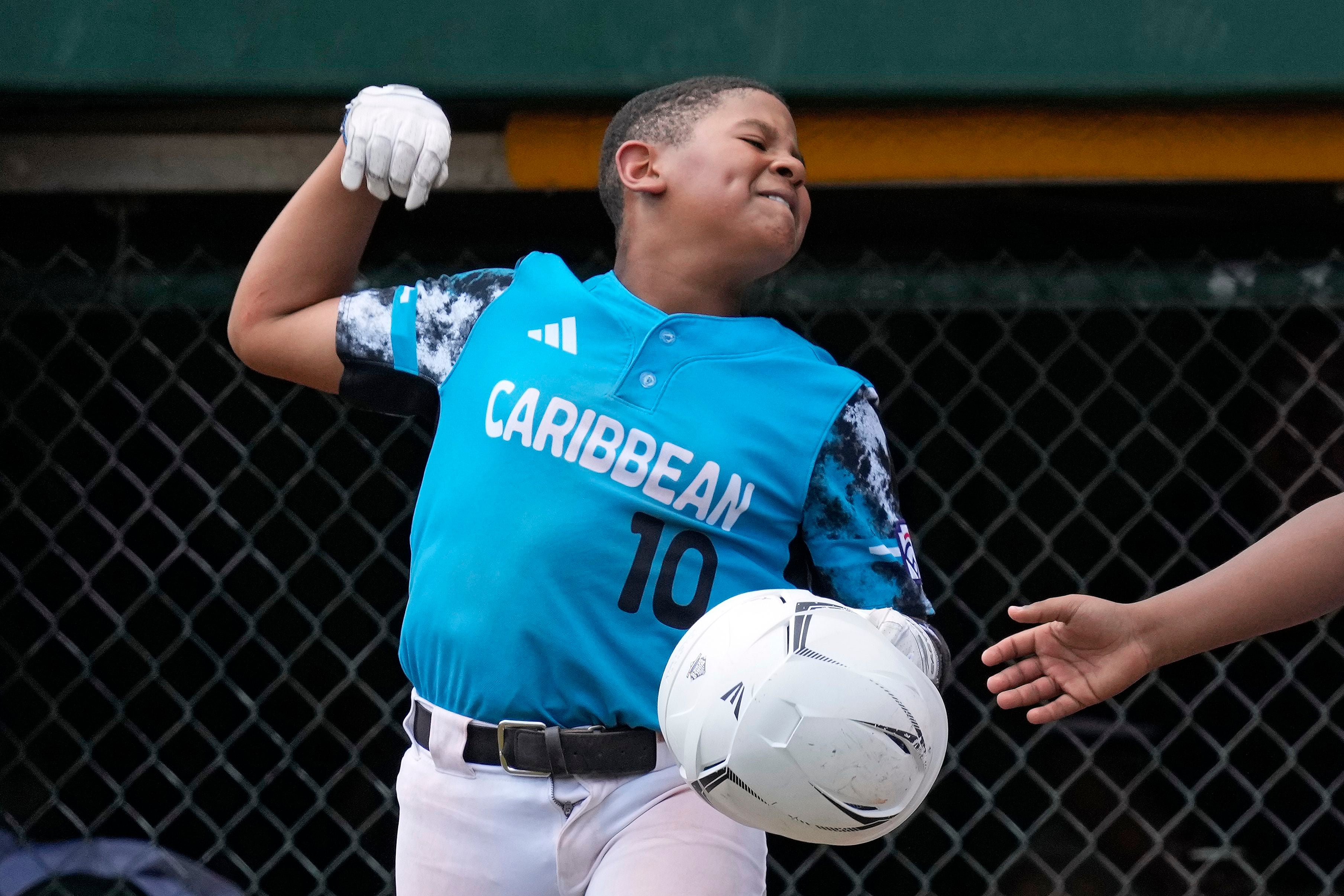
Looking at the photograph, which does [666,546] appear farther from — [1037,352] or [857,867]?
[1037,352]

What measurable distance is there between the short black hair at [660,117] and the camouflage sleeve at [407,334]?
251 millimetres

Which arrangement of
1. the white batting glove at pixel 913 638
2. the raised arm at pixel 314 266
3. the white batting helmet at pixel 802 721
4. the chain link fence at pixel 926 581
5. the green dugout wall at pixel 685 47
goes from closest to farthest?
the white batting helmet at pixel 802 721 < the white batting glove at pixel 913 638 < the raised arm at pixel 314 266 < the green dugout wall at pixel 685 47 < the chain link fence at pixel 926 581

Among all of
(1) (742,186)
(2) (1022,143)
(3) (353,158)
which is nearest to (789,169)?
(1) (742,186)

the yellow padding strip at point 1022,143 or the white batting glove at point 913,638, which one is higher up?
the yellow padding strip at point 1022,143

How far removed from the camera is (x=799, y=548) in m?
1.76

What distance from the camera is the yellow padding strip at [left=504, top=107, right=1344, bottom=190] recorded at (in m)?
2.62

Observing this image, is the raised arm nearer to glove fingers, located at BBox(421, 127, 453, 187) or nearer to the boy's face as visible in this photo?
glove fingers, located at BBox(421, 127, 453, 187)

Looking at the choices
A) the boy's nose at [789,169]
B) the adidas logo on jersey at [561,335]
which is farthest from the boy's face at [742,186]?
the adidas logo on jersey at [561,335]

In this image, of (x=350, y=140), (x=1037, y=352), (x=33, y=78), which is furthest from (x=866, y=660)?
(x=1037, y=352)

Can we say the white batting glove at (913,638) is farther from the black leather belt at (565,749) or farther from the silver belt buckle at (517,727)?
the silver belt buckle at (517,727)

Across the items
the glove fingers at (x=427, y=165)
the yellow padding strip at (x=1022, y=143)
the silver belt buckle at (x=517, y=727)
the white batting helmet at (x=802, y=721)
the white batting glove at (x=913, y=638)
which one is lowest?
the silver belt buckle at (x=517, y=727)

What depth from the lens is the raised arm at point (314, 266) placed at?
1749 mm

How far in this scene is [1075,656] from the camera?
4.85 feet

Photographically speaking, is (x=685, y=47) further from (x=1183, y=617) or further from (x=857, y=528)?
(x=1183, y=617)
